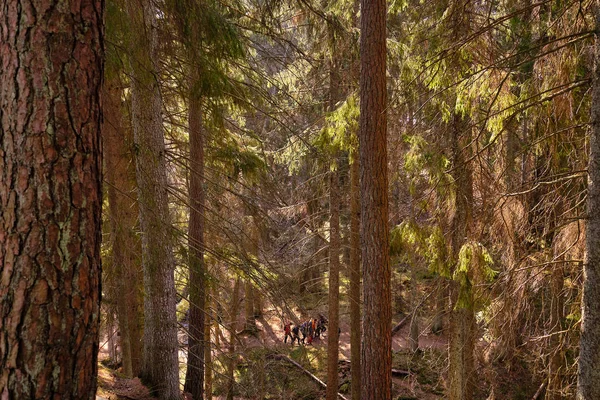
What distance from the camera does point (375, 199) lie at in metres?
5.59

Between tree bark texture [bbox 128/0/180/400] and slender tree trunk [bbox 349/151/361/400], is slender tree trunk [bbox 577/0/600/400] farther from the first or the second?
slender tree trunk [bbox 349/151/361/400]

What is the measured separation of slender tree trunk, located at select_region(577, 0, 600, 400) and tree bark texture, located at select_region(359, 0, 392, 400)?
2.30 m

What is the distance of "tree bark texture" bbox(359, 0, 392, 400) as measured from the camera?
5.52 meters

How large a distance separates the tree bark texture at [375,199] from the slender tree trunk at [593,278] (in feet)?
7.56

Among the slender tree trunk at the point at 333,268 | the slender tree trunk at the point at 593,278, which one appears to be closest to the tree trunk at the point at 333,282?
the slender tree trunk at the point at 333,268

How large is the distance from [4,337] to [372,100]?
4.81 m

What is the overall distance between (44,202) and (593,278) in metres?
4.45

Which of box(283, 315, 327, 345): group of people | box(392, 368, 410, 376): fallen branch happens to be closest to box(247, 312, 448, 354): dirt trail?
box(283, 315, 327, 345): group of people

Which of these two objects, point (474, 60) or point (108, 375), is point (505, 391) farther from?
point (108, 375)

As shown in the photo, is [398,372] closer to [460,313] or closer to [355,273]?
[355,273]

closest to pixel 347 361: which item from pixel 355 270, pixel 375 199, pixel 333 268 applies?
pixel 333 268

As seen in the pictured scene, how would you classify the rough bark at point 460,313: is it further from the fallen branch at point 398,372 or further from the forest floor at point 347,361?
the fallen branch at point 398,372

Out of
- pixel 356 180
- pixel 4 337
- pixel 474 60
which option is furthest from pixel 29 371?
pixel 356 180

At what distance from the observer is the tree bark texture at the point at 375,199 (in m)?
5.52
